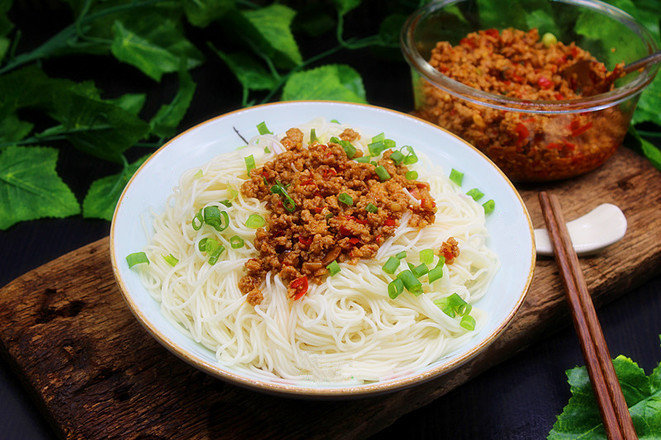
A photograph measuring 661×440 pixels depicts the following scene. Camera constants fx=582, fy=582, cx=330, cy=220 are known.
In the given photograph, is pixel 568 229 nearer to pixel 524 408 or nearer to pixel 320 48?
pixel 524 408

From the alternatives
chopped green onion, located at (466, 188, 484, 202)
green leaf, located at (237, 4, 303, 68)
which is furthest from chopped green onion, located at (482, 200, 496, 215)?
green leaf, located at (237, 4, 303, 68)

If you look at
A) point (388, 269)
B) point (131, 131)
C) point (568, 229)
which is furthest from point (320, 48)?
point (388, 269)

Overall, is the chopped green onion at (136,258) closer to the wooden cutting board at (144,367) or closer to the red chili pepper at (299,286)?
the wooden cutting board at (144,367)

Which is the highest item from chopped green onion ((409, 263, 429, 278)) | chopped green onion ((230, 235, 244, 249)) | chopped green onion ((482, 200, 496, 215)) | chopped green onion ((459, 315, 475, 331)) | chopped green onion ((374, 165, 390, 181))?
chopped green onion ((374, 165, 390, 181))

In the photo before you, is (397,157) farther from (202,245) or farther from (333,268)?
(202,245)

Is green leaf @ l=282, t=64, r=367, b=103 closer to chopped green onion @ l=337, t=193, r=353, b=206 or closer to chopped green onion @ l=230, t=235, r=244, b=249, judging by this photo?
chopped green onion @ l=337, t=193, r=353, b=206

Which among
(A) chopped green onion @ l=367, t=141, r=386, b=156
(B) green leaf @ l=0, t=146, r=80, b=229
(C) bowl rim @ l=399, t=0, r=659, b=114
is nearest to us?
(A) chopped green onion @ l=367, t=141, r=386, b=156
